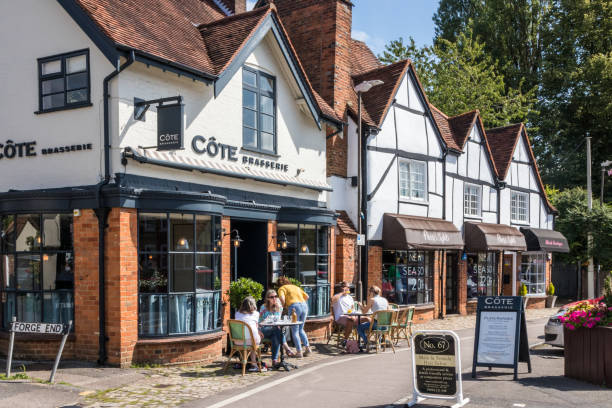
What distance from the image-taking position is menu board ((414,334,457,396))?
340 inches

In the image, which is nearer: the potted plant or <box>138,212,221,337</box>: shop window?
<box>138,212,221,337</box>: shop window

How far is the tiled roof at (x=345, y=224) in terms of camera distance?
17984 millimetres

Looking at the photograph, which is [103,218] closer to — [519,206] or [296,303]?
[296,303]

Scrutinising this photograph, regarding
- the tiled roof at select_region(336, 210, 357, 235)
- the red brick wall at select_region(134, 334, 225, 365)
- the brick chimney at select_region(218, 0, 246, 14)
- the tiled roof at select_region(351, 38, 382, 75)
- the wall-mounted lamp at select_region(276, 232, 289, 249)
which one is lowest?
the red brick wall at select_region(134, 334, 225, 365)

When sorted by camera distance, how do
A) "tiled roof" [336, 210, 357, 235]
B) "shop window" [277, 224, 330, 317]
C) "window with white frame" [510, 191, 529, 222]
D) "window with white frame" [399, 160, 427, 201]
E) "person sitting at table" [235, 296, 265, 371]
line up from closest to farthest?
"person sitting at table" [235, 296, 265, 371] < "shop window" [277, 224, 330, 317] < "tiled roof" [336, 210, 357, 235] < "window with white frame" [399, 160, 427, 201] < "window with white frame" [510, 191, 529, 222]

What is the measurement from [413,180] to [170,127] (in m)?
11.3

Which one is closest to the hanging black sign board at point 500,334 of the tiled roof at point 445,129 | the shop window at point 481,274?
the tiled roof at point 445,129

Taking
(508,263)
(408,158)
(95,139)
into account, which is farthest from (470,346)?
(508,263)

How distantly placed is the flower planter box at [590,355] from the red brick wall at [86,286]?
8.18 metres

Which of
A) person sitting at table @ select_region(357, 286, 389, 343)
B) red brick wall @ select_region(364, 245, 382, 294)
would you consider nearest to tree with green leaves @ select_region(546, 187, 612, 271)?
red brick wall @ select_region(364, 245, 382, 294)

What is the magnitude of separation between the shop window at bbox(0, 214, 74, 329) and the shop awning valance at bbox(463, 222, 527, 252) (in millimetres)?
15813

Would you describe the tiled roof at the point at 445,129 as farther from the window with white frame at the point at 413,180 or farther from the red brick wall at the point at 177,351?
the red brick wall at the point at 177,351

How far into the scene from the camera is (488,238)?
23.5 metres

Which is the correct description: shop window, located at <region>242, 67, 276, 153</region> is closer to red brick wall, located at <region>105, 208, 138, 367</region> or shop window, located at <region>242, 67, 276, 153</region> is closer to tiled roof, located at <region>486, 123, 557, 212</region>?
red brick wall, located at <region>105, 208, 138, 367</region>
